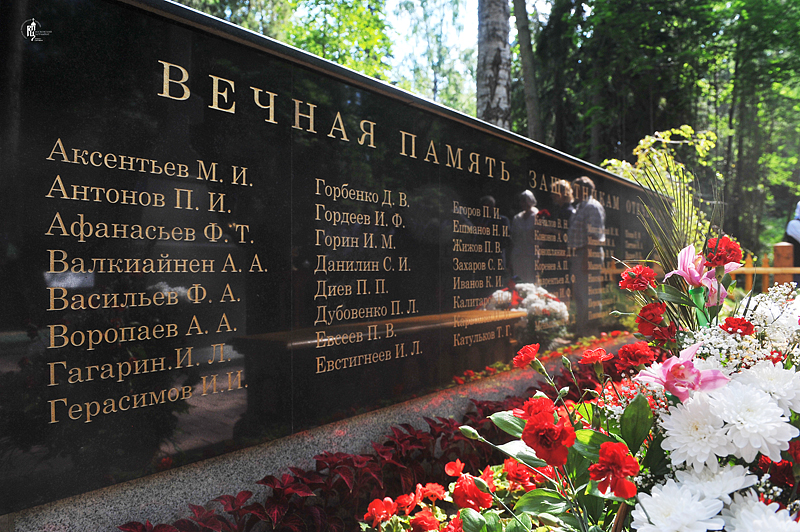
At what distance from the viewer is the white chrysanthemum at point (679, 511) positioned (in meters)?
0.94

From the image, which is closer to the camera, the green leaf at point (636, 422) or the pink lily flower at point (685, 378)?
the pink lily flower at point (685, 378)

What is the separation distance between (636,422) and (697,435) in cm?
23

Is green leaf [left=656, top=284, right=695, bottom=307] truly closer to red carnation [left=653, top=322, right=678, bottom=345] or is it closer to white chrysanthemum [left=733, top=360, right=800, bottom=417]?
red carnation [left=653, top=322, right=678, bottom=345]

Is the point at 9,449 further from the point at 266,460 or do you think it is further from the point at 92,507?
the point at 266,460

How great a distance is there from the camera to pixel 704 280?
A: 1.49 metres

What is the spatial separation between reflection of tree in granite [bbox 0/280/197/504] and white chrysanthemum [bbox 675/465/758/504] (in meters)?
1.91

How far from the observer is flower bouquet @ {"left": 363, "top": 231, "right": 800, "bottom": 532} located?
0.99 m

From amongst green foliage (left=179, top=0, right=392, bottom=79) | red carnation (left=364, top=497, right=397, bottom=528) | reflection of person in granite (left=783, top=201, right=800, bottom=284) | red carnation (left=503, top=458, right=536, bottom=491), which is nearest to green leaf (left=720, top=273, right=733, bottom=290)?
red carnation (left=503, top=458, right=536, bottom=491)

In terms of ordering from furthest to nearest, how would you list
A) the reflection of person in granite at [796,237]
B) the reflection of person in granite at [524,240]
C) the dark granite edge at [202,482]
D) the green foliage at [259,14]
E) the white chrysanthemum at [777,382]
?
the green foliage at [259,14], the reflection of person in granite at [796,237], the reflection of person in granite at [524,240], the dark granite edge at [202,482], the white chrysanthemum at [777,382]

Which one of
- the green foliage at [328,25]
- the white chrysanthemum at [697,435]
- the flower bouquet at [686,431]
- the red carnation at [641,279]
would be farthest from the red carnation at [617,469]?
the green foliage at [328,25]

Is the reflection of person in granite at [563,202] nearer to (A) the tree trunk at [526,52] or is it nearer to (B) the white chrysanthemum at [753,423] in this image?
(B) the white chrysanthemum at [753,423]

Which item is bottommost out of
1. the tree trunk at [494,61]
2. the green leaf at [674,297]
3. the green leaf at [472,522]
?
the green leaf at [472,522]

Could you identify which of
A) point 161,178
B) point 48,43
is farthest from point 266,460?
Answer: point 48,43

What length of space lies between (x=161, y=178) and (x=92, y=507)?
1365mm
